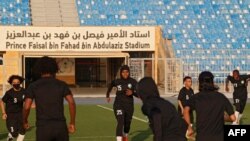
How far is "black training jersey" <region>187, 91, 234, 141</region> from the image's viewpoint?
8828 millimetres

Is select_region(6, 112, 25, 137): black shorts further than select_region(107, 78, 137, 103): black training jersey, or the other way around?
select_region(107, 78, 137, 103): black training jersey

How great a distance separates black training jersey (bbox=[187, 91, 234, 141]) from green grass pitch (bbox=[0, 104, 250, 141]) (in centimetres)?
797

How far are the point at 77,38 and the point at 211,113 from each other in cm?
3268

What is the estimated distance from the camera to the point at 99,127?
66.7 ft

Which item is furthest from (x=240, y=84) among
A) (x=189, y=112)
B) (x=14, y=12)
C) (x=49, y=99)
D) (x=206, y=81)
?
(x=14, y=12)

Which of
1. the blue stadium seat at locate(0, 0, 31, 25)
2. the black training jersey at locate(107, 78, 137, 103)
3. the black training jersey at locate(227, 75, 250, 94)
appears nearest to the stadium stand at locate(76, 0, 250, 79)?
the blue stadium seat at locate(0, 0, 31, 25)

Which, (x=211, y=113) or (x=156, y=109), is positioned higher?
(x=156, y=109)

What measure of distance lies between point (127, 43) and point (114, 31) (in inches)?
47.1

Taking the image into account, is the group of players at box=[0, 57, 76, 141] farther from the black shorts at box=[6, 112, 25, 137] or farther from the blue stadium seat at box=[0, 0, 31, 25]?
the blue stadium seat at box=[0, 0, 31, 25]

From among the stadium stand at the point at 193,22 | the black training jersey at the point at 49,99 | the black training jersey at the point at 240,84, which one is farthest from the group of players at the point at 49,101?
the stadium stand at the point at 193,22

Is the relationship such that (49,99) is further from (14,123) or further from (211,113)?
(14,123)

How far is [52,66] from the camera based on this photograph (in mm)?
9195

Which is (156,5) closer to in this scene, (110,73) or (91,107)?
(110,73)

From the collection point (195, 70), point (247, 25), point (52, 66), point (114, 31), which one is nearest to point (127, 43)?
point (114, 31)
